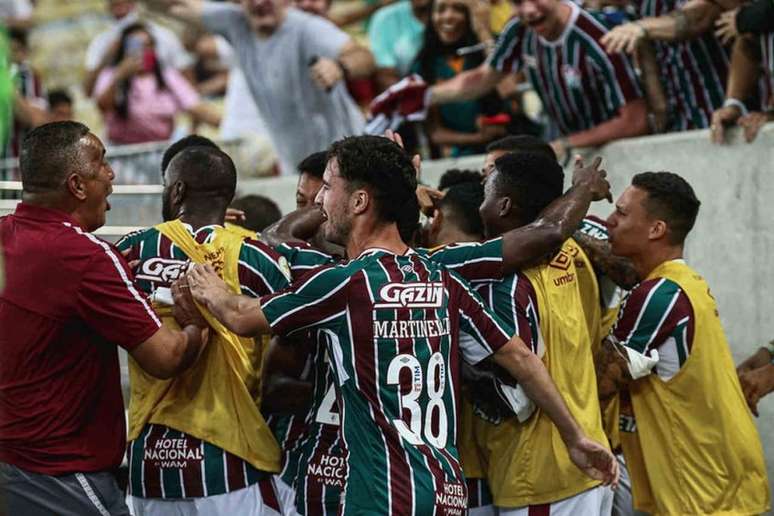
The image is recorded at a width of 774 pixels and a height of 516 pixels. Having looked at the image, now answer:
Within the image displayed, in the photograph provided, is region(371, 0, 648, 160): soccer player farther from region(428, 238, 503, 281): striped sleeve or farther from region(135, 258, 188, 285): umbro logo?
region(135, 258, 188, 285): umbro logo

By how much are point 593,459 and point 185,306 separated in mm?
1566

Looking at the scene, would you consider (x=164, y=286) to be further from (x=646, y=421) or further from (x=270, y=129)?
(x=270, y=129)

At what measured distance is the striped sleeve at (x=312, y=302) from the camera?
4.41 m

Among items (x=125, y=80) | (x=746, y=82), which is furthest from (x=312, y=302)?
(x=125, y=80)

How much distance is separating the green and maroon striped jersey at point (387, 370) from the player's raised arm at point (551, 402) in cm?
27

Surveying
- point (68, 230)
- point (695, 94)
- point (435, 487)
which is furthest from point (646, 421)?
point (695, 94)

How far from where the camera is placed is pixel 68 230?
4.68 meters

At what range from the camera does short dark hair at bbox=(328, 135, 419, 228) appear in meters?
4.55

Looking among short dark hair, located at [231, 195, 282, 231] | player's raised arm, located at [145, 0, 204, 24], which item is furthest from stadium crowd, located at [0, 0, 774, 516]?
player's raised arm, located at [145, 0, 204, 24]

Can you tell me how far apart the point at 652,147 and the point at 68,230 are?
3.61 m

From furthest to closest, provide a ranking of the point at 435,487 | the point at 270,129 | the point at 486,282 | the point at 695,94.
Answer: the point at 270,129, the point at 695,94, the point at 486,282, the point at 435,487

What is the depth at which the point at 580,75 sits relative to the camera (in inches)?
311

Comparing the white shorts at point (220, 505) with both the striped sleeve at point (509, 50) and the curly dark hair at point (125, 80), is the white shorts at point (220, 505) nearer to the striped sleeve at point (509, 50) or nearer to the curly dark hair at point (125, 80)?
the striped sleeve at point (509, 50)

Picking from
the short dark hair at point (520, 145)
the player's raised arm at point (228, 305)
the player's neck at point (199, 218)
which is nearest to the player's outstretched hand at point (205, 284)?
the player's raised arm at point (228, 305)
